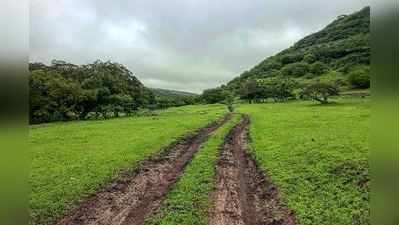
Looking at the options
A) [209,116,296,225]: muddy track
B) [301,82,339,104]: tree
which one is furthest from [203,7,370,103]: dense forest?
[209,116,296,225]: muddy track

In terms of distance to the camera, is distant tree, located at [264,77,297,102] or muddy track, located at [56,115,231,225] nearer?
muddy track, located at [56,115,231,225]

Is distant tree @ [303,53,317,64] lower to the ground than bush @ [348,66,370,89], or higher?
higher

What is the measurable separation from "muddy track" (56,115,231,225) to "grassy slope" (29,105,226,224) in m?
0.65

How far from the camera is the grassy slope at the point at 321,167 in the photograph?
1160 centimetres

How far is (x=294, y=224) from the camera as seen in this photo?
10.9 metres

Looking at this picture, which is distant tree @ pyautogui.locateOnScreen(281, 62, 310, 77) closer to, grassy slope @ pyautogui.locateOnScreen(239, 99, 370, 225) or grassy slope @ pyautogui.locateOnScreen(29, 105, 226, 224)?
grassy slope @ pyautogui.locateOnScreen(29, 105, 226, 224)

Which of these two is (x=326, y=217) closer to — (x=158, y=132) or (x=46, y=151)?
(x=46, y=151)

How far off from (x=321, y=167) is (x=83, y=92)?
1716 inches

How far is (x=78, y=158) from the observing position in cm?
2178

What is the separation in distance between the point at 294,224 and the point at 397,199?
9.02 metres

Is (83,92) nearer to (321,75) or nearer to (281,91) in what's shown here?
(281,91)

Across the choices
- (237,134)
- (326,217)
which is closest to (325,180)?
(326,217)

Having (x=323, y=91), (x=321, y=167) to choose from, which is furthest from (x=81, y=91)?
(x=321, y=167)

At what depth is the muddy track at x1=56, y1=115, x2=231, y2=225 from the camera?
38.3 ft
